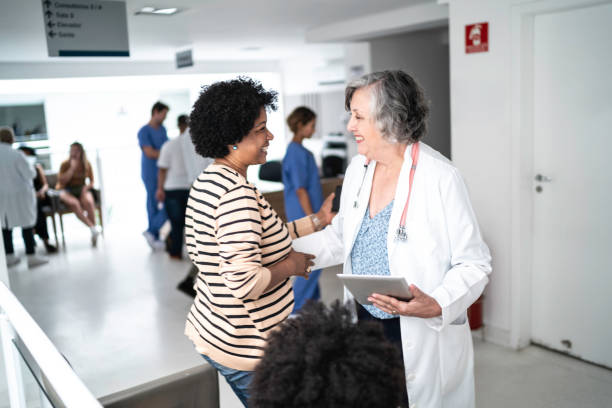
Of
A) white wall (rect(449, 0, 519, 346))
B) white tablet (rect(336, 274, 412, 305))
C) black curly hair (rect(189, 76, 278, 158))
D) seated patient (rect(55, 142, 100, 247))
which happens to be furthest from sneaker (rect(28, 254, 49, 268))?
white tablet (rect(336, 274, 412, 305))

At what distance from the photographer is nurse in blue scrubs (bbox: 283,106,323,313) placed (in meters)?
3.92

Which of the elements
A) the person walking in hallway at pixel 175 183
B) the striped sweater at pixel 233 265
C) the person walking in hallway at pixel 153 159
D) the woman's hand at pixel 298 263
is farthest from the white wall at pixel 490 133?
the person walking in hallway at pixel 153 159

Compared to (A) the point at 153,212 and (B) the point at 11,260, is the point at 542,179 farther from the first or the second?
(B) the point at 11,260

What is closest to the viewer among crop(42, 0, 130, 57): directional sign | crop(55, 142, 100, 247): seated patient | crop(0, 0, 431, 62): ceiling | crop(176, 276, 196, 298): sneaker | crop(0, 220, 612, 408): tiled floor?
crop(0, 220, 612, 408): tiled floor

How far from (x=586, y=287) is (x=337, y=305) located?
2.74 metres

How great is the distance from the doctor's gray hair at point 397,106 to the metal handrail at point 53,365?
111 centimetres

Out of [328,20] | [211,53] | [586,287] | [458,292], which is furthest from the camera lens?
[211,53]

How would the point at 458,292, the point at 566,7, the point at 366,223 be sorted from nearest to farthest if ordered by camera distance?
the point at 458,292 → the point at 366,223 → the point at 566,7

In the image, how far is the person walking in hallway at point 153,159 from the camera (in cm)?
690

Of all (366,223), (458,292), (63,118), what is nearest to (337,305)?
(458,292)

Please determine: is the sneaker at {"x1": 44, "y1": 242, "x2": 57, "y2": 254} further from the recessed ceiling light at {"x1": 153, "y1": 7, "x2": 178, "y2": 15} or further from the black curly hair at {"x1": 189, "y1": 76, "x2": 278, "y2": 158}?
the black curly hair at {"x1": 189, "y1": 76, "x2": 278, "y2": 158}

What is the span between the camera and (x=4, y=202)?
602 centimetres

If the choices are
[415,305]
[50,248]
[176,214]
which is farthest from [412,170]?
[50,248]

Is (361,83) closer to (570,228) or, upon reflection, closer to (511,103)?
(511,103)
